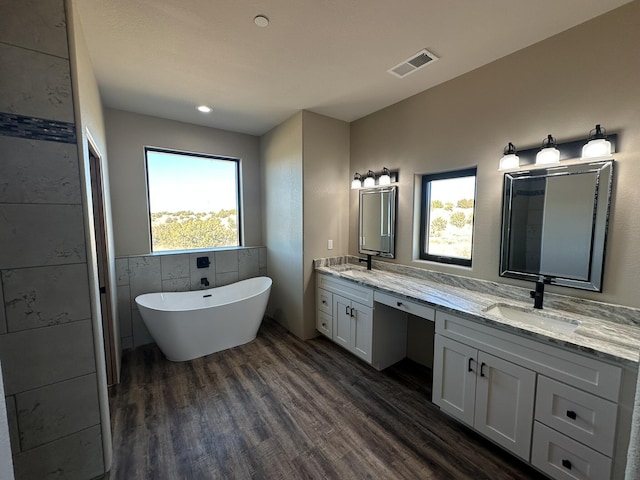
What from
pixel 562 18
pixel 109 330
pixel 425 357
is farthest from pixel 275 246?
pixel 562 18

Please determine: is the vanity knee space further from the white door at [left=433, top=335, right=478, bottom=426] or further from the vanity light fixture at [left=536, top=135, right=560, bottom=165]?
the vanity light fixture at [left=536, top=135, right=560, bottom=165]

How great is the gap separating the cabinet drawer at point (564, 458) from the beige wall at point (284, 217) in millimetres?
2350

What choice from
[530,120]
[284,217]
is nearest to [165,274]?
[284,217]

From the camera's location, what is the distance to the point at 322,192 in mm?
3348

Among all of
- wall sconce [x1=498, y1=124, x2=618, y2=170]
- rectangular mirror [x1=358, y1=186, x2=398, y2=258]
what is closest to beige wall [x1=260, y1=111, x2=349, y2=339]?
rectangular mirror [x1=358, y1=186, x2=398, y2=258]

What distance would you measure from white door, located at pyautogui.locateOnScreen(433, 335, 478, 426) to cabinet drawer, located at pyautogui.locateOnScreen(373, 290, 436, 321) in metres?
0.18

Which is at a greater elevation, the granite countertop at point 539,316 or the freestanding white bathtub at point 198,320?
the granite countertop at point 539,316

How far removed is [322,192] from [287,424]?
7.91 feet

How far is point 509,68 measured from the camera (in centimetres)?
207

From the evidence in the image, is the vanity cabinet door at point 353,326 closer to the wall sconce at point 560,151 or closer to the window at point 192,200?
the wall sconce at point 560,151

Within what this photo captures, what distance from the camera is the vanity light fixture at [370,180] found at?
3.16m

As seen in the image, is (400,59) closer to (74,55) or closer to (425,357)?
(74,55)

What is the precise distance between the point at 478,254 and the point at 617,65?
4.75 feet

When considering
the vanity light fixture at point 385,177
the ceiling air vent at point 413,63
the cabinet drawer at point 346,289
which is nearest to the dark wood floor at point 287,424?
the cabinet drawer at point 346,289
